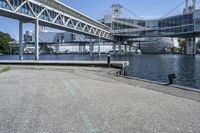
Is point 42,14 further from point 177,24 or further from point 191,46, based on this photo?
point 191,46

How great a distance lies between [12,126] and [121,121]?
2660 mm

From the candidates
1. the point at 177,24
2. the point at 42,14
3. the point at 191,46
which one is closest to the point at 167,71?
the point at 42,14

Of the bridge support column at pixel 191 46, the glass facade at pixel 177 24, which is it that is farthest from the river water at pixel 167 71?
the bridge support column at pixel 191 46

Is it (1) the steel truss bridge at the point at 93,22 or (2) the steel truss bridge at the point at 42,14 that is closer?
(2) the steel truss bridge at the point at 42,14

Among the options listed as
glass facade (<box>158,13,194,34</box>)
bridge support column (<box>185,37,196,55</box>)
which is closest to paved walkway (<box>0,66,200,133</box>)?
glass facade (<box>158,13,194,34</box>)

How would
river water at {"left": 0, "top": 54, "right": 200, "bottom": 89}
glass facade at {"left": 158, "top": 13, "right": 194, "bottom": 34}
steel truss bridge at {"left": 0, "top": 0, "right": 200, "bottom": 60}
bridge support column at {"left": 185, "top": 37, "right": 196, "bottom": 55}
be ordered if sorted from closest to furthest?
1. river water at {"left": 0, "top": 54, "right": 200, "bottom": 89}
2. steel truss bridge at {"left": 0, "top": 0, "right": 200, "bottom": 60}
3. glass facade at {"left": 158, "top": 13, "right": 194, "bottom": 34}
4. bridge support column at {"left": 185, "top": 37, "right": 196, "bottom": 55}

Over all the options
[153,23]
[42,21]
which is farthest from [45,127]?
[153,23]

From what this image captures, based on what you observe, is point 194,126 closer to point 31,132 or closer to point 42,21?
point 31,132

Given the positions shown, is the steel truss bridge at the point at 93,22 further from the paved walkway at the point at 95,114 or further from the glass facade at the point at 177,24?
the paved walkway at the point at 95,114

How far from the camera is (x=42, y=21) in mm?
63688

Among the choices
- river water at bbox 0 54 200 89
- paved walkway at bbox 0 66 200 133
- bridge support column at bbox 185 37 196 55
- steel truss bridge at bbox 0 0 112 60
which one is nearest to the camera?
paved walkway at bbox 0 66 200 133

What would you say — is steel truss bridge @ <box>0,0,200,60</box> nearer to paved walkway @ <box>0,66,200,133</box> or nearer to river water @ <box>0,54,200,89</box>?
river water @ <box>0,54,200,89</box>

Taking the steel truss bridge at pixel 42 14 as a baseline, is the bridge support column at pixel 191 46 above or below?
below

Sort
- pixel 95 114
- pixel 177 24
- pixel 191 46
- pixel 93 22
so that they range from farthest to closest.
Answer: pixel 191 46, pixel 177 24, pixel 93 22, pixel 95 114
